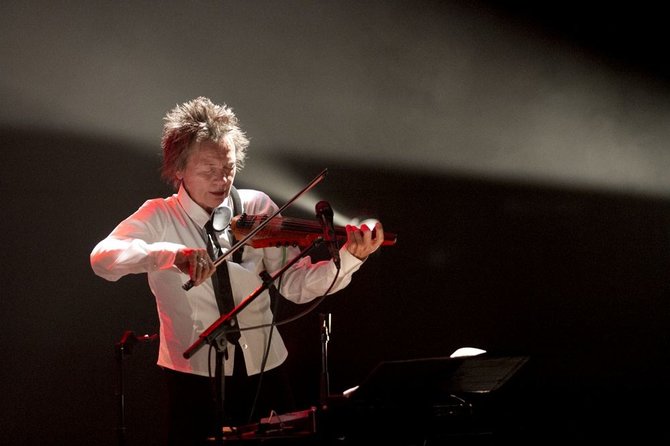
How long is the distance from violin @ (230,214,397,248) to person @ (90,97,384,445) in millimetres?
67

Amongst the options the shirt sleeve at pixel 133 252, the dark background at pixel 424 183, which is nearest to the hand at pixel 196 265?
the shirt sleeve at pixel 133 252

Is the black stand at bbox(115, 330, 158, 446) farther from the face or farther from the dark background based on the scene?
the face

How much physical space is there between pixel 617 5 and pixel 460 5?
0.95 m

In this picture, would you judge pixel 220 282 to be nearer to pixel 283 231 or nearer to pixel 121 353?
pixel 283 231

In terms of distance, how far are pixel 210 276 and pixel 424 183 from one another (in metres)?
1.89

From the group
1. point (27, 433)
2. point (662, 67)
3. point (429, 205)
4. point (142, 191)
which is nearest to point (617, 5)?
point (662, 67)

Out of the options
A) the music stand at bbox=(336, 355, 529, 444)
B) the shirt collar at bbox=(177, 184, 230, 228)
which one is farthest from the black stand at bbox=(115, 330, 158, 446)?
the music stand at bbox=(336, 355, 529, 444)

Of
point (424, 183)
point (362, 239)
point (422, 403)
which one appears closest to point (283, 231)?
point (362, 239)

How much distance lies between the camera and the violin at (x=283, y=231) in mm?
2713

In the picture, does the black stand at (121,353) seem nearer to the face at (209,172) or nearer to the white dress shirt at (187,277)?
the white dress shirt at (187,277)

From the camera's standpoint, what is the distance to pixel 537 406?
4062mm

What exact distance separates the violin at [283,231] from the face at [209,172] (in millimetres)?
216

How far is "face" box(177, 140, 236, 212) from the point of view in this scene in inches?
116

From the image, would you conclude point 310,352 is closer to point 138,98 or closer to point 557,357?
point 557,357
